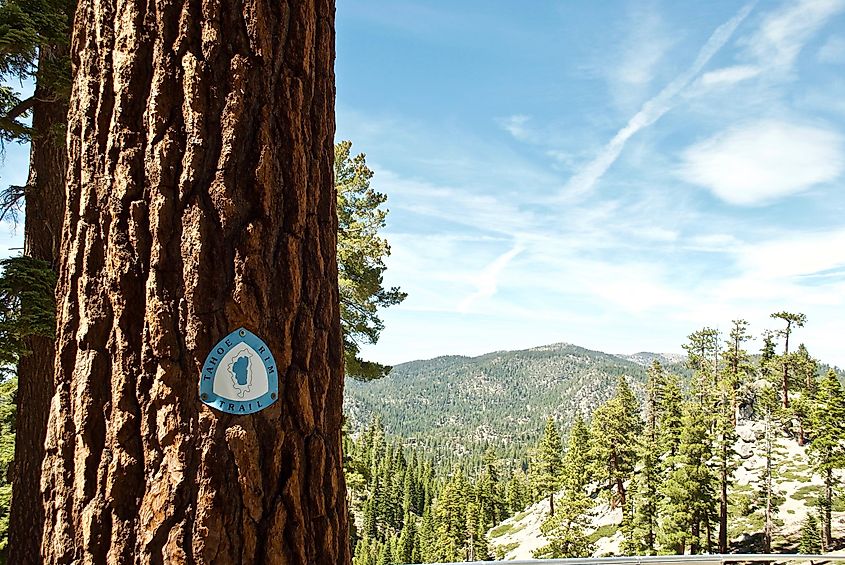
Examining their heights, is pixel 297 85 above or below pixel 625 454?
above

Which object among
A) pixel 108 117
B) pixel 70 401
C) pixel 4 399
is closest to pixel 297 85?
pixel 108 117

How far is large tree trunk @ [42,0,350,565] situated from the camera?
1.14m

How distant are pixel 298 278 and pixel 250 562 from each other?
0.53m

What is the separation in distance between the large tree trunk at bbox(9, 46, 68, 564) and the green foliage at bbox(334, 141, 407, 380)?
202 inches

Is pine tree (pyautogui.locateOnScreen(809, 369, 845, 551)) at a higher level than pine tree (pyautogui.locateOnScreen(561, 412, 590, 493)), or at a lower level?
higher

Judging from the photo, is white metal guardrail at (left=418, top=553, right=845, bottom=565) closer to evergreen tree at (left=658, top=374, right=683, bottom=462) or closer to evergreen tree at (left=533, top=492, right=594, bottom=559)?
A: evergreen tree at (left=658, top=374, right=683, bottom=462)

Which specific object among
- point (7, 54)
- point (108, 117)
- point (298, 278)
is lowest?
point (298, 278)

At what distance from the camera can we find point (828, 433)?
24.2m

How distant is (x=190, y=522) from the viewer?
111cm

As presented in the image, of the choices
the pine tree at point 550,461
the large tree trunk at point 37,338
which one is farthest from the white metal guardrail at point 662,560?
the pine tree at point 550,461

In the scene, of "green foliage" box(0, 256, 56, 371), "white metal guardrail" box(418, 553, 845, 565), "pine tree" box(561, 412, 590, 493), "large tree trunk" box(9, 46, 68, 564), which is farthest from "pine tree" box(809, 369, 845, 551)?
"green foliage" box(0, 256, 56, 371)

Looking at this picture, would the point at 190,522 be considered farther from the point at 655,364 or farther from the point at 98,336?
the point at 655,364

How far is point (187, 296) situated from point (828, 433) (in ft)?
94.1

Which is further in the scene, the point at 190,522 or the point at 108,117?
the point at 108,117
